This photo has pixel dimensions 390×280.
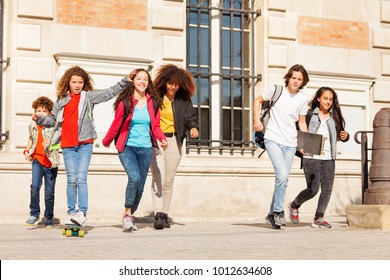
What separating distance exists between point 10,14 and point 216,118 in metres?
3.58

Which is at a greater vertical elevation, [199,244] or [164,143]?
[164,143]

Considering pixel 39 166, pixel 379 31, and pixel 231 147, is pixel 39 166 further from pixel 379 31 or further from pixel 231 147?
pixel 379 31

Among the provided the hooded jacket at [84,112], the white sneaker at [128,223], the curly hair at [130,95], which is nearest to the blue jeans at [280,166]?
the curly hair at [130,95]

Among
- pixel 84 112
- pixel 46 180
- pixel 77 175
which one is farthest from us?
pixel 46 180

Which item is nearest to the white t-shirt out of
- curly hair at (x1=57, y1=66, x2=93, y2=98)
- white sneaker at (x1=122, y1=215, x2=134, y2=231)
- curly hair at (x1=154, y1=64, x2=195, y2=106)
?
curly hair at (x1=154, y1=64, x2=195, y2=106)

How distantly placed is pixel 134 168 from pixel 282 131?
5.67ft

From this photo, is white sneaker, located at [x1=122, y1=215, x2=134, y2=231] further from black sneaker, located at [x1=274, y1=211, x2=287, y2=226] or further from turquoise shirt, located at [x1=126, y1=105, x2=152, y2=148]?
black sneaker, located at [x1=274, y1=211, x2=287, y2=226]

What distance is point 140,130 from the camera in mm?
8703

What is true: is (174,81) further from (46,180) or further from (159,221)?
(46,180)

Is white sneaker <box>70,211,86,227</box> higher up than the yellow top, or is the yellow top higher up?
the yellow top

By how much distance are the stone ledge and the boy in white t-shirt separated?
90cm

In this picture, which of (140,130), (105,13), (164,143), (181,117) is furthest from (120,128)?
(105,13)

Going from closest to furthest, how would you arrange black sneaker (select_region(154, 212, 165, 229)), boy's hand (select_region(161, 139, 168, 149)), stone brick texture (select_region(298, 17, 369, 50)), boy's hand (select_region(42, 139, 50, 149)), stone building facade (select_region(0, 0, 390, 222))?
boy's hand (select_region(161, 139, 168, 149)) → black sneaker (select_region(154, 212, 165, 229)) → boy's hand (select_region(42, 139, 50, 149)) → stone building facade (select_region(0, 0, 390, 222)) → stone brick texture (select_region(298, 17, 369, 50))

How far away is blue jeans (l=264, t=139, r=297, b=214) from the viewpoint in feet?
29.9
